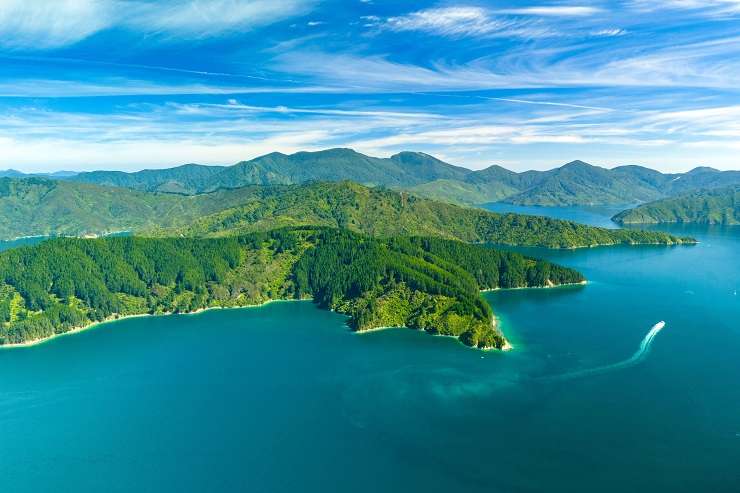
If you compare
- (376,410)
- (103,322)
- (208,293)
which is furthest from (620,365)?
(103,322)

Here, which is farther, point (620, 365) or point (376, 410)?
point (620, 365)

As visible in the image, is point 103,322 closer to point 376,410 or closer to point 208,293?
point 208,293

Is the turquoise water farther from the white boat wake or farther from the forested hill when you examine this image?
the forested hill

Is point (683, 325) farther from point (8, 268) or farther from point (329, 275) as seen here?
point (8, 268)

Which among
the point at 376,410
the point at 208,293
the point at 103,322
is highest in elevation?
the point at 208,293

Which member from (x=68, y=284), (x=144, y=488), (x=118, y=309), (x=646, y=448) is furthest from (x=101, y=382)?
(x=646, y=448)

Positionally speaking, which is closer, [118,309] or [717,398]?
[717,398]

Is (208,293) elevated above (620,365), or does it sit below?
above

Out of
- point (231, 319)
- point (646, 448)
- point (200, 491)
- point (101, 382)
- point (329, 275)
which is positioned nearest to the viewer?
point (200, 491)

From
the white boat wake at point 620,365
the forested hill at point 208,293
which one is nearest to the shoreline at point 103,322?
the forested hill at point 208,293
